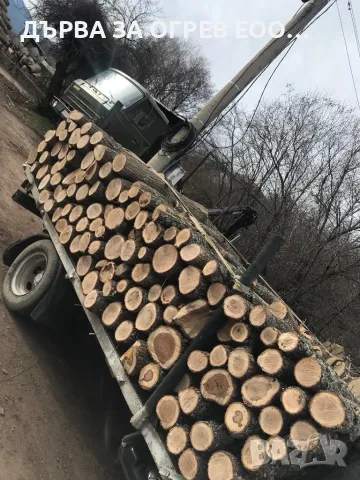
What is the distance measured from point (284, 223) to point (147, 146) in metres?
4.74


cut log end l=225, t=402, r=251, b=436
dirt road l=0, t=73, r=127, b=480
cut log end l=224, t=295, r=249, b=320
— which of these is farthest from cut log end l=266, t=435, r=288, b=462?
dirt road l=0, t=73, r=127, b=480

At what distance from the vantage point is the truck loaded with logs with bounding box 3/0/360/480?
111 inches

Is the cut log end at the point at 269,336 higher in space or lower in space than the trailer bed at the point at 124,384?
higher

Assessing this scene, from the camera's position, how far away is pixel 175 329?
3.57 metres

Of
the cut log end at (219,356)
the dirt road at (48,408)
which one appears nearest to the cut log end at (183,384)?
the cut log end at (219,356)

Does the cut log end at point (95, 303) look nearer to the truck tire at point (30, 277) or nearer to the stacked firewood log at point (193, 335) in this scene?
the stacked firewood log at point (193, 335)

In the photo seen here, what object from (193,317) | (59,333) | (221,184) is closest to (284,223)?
(221,184)

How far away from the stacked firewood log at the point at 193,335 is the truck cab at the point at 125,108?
633 cm

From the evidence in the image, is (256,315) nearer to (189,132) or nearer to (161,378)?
(161,378)

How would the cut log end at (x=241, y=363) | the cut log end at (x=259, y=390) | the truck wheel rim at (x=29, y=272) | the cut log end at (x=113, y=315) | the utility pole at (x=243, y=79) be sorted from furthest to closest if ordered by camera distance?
the utility pole at (x=243, y=79), the truck wheel rim at (x=29, y=272), the cut log end at (x=113, y=315), the cut log end at (x=241, y=363), the cut log end at (x=259, y=390)

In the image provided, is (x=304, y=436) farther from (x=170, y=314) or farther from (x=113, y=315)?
(x=113, y=315)

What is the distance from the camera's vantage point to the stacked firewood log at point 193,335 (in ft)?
9.21

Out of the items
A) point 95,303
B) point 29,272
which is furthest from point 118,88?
point 95,303

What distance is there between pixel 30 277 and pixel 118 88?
8217 mm
